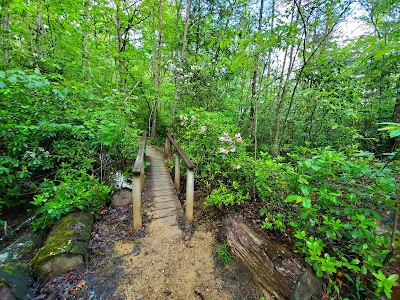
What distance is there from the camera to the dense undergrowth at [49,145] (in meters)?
2.90

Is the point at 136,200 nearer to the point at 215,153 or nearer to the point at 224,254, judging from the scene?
the point at 224,254

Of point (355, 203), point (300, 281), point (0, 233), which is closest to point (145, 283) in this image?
point (300, 281)

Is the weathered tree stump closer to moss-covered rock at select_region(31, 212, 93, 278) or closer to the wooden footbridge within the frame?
the wooden footbridge


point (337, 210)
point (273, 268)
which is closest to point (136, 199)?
point (273, 268)

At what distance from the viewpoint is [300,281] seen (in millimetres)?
1903

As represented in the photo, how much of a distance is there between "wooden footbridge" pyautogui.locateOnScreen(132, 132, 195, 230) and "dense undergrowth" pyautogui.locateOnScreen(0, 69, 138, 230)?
909mm

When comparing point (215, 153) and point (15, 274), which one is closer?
point (15, 274)

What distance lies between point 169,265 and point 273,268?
1.48 m

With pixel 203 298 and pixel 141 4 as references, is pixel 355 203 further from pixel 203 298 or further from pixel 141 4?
pixel 141 4

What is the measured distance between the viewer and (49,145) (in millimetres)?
3916

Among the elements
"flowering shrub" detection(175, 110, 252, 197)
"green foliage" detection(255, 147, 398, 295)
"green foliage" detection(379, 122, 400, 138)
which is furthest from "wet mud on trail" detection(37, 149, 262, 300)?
"green foliage" detection(379, 122, 400, 138)

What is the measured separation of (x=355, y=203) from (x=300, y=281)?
1.06 metres

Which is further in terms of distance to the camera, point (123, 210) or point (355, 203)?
point (123, 210)

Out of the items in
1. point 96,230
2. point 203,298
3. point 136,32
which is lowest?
point 203,298
